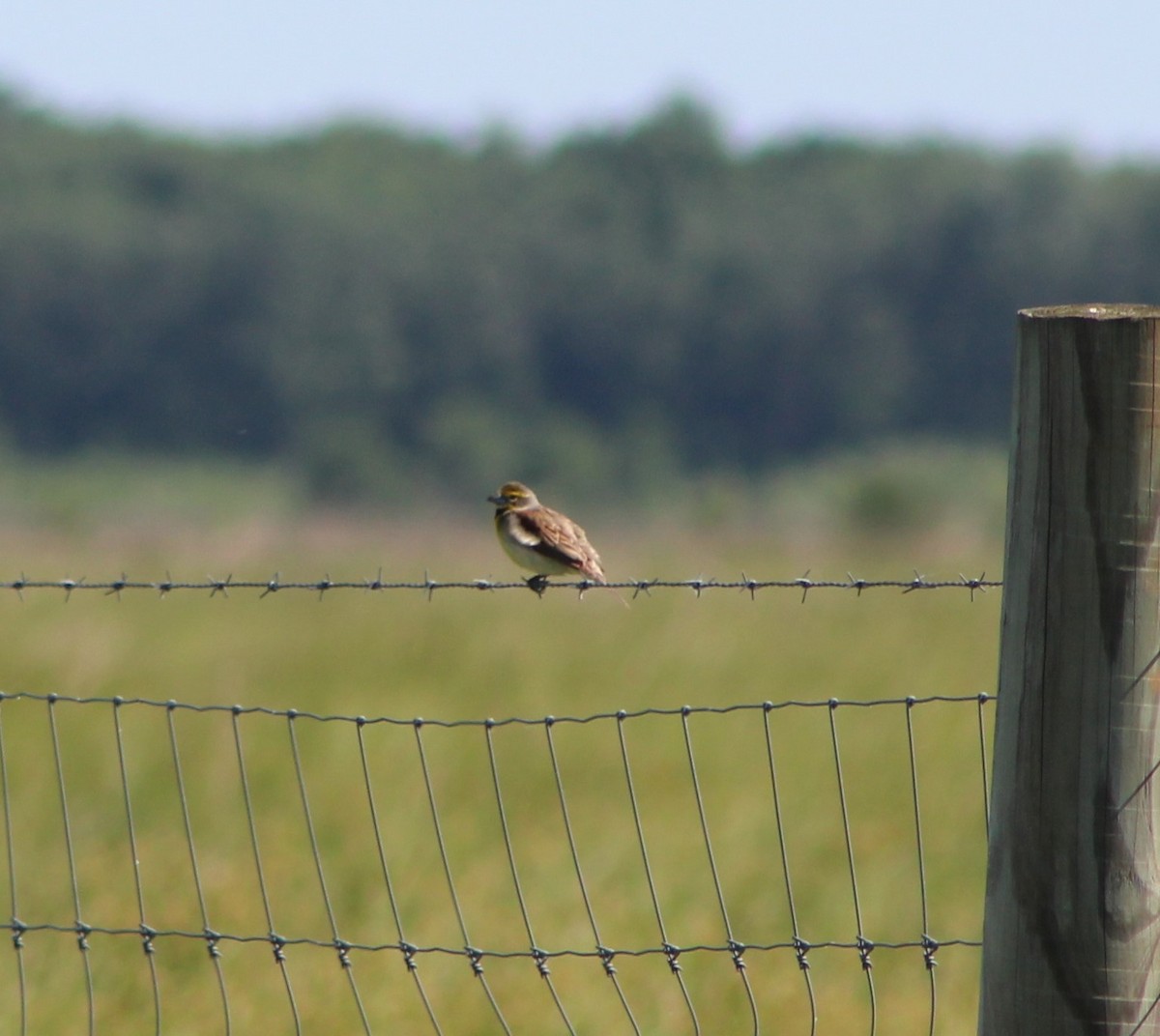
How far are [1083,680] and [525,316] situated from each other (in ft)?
241

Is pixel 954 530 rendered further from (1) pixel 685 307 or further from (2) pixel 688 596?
(1) pixel 685 307

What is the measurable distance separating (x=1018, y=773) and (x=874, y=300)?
233 ft

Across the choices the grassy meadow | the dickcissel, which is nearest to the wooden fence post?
the grassy meadow

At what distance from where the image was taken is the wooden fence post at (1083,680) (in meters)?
3.55

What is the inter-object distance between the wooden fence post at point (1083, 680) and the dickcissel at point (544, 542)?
4.26m

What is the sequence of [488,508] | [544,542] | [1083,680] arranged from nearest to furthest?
[1083,680] → [544,542] → [488,508]

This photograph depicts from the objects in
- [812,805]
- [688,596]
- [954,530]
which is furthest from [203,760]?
[954,530]

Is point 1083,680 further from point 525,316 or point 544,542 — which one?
point 525,316

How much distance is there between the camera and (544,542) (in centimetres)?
796

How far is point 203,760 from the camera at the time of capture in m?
13.8

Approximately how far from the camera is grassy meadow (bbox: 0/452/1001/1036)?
8133 mm

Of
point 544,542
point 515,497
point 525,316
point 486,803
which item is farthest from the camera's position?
point 525,316

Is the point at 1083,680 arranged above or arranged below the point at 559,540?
above

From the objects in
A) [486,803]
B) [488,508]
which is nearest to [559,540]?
A: [486,803]
